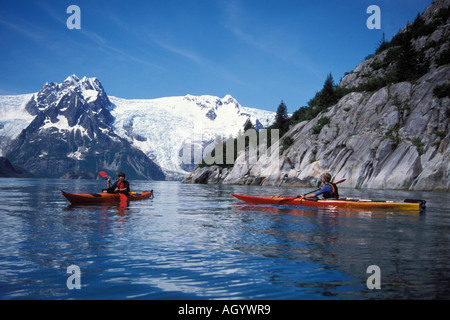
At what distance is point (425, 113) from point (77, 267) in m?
53.6

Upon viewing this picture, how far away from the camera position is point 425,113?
165ft

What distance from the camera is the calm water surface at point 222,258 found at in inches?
242

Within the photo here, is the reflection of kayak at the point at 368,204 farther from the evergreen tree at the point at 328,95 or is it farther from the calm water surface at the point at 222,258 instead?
the evergreen tree at the point at 328,95

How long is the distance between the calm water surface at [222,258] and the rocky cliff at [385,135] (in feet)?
115

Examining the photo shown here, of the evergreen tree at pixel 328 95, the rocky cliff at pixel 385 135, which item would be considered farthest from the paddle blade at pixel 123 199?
the evergreen tree at pixel 328 95

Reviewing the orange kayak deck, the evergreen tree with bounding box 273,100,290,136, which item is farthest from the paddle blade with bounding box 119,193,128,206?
the evergreen tree with bounding box 273,100,290,136

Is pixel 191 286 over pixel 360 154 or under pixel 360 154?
under

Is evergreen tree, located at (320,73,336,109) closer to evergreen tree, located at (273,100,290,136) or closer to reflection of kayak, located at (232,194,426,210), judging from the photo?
evergreen tree, located at (273,100,290,136)
